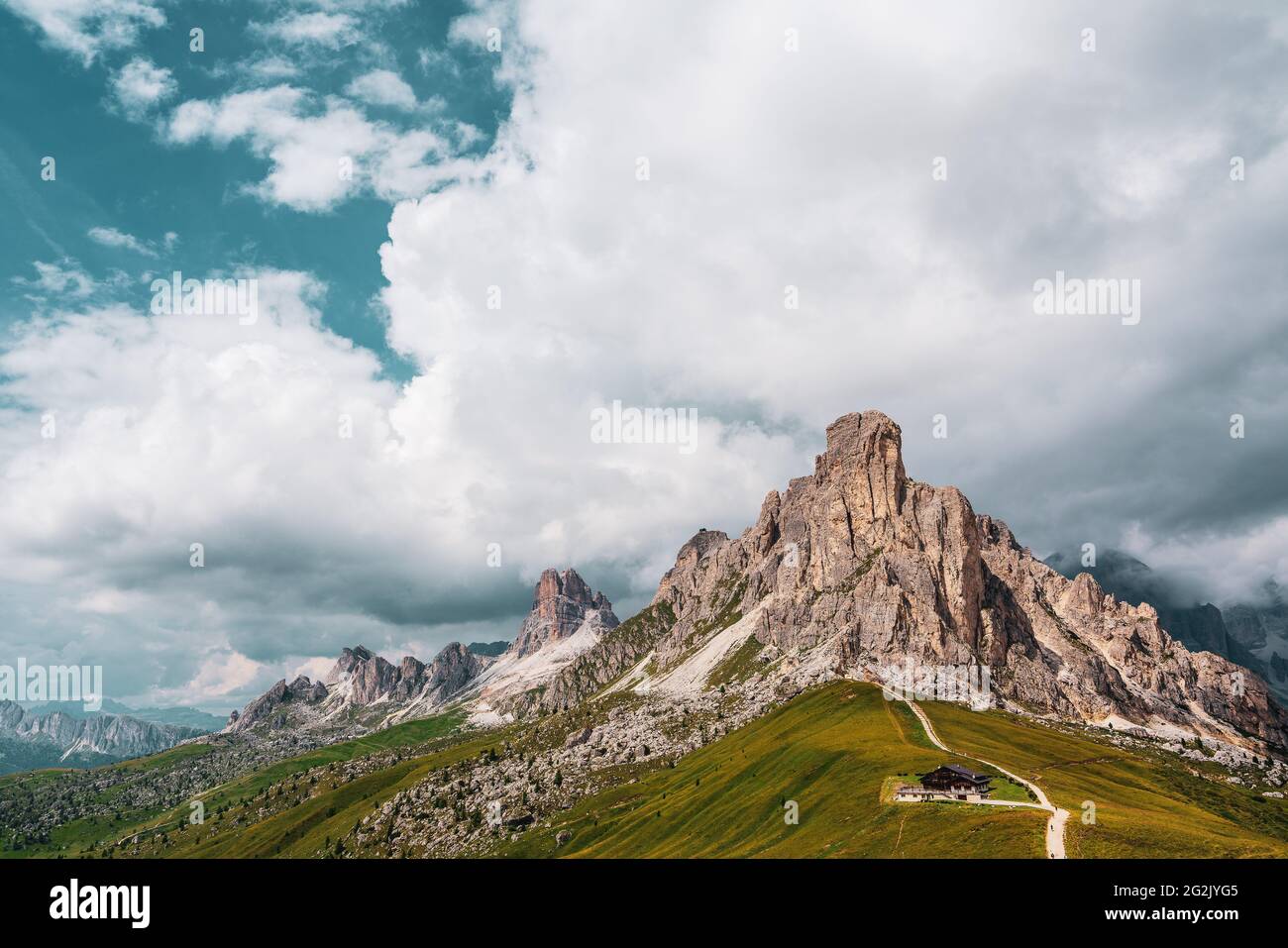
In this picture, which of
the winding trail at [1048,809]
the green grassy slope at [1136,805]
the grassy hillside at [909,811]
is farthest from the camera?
the grassy hillside at [909,811]

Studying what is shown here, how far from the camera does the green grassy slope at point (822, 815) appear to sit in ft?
300

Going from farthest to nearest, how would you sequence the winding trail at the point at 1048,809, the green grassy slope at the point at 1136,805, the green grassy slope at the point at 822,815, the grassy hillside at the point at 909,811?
the green grassy slope at the point at 822,815 → the grassy hillside at the point at 909,811 → the winding trail at the point at 1048,809 → the green grassy slope at the point at 1136,805

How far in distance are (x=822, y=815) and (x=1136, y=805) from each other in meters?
56.9

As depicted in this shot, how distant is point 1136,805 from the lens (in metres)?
132

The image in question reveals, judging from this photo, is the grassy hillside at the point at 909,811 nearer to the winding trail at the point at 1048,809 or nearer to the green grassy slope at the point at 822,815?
the green grassy slope at the point at 822,815

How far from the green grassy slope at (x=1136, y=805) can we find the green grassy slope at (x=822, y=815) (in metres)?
7.58

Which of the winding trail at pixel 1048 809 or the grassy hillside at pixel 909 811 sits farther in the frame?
the grassy hillside at pixel 909 811

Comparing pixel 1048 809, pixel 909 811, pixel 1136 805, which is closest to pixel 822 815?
pixel 909 811

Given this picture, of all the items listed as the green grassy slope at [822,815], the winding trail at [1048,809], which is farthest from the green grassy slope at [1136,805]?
the green grassy slope at [822,815]
